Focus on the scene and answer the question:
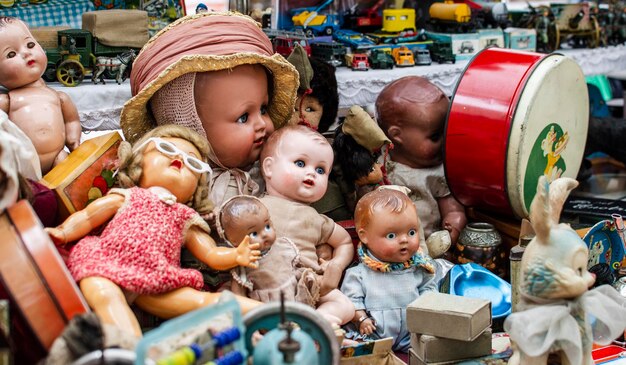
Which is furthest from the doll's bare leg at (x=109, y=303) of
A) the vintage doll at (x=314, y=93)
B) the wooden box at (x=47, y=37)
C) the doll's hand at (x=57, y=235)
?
the wooden box at (x=47, y=37)

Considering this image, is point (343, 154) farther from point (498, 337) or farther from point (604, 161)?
point (604, 161)

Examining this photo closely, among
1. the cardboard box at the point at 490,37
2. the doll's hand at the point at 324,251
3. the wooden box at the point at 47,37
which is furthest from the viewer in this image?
the cardboard box at the point at 490,37

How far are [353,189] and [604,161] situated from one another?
219 cm

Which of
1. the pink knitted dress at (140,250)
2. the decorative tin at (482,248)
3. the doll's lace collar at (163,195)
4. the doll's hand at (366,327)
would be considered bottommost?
the doll's hand at (366,327)

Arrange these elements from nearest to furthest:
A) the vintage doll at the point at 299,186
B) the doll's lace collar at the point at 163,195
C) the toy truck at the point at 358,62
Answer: the doll's lace collar at the point at 163,195 → the vintage doll at the point at 299,186 → the toy truck at the point at 358,62

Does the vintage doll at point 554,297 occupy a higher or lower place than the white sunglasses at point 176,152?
lower

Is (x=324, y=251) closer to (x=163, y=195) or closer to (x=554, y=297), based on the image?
(x=163, y=195)

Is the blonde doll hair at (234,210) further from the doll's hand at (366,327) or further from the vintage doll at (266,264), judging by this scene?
the doll's hand at (366,327)

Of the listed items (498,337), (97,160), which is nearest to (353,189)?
(498,337)

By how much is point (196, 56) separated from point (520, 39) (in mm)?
2090

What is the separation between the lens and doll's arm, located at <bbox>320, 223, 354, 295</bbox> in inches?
75.8

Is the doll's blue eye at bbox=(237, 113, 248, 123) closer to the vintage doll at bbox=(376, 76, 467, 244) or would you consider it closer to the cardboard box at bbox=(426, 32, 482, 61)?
the vintage doll at bbox=(376, 76, 467, 244)

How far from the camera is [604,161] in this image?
3.99 metres

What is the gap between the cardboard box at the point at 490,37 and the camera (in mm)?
3434
